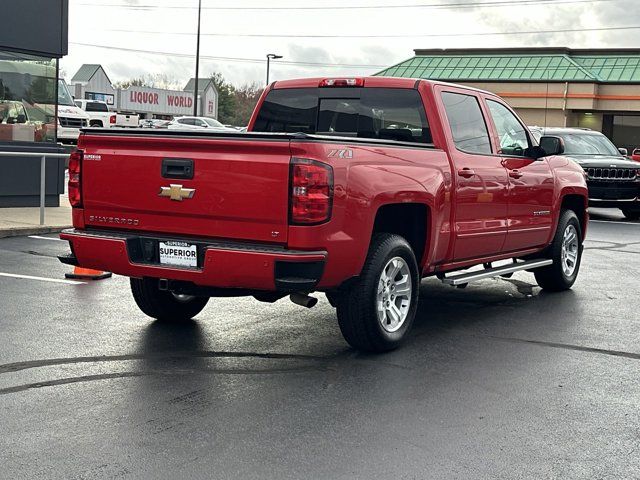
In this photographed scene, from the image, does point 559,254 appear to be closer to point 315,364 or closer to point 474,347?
point 474,347

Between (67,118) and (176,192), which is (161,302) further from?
(67,118)

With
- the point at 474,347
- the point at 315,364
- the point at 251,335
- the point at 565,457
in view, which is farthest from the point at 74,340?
the point at 565,457

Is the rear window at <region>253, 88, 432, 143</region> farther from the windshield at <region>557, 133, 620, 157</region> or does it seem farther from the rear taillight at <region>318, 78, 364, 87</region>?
the windshield at <region>557, 133, 620, 157</region>

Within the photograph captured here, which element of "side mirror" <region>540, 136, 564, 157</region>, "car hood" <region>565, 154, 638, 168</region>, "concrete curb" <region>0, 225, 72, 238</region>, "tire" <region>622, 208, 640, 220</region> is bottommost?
"concrete curb" <region>0, 225, 72, 238</region>

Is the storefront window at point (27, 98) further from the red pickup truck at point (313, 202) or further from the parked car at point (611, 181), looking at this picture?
the parked car at point (611, 181)

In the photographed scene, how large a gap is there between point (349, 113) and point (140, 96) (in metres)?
72.8

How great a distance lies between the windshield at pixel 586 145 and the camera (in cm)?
2012

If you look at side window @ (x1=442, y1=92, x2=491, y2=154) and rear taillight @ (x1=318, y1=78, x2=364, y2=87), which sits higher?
rear taillight @ (x1=318, y1=78, x2=364, y2=87)

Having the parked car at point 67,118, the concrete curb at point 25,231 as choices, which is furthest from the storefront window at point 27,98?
the parked car at point 67,118

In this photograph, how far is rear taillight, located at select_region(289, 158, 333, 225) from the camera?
19.1ft

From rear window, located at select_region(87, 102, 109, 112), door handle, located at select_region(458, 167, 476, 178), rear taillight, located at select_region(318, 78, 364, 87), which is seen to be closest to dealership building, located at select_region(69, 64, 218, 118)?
rear window, located at select_region(87, 102, 109, 112)

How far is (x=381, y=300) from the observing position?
21.9ft

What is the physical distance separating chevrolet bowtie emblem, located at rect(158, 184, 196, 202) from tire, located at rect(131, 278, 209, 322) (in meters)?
1.29

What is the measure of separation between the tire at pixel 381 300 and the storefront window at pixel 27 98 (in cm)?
1105
